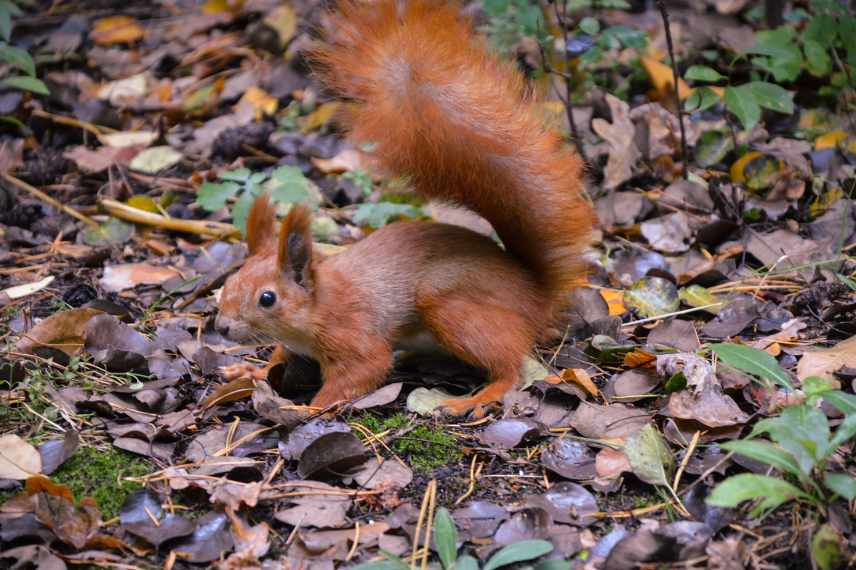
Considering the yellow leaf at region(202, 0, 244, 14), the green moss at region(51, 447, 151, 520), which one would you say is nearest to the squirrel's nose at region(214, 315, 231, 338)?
the green moss at region(51, 447, 151, 520)

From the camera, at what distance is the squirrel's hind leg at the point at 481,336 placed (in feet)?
7.80

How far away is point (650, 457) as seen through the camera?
196cm

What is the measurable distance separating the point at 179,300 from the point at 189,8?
3.27 m

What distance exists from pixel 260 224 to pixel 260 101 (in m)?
2.15

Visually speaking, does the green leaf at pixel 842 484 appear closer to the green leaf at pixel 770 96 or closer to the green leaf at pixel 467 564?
the green leaf at pixel 467 564

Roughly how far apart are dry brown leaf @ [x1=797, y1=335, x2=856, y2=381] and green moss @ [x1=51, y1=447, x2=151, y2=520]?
1.64 metres

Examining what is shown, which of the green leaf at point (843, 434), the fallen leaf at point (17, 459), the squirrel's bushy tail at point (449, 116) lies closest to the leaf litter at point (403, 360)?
the fallen leaf at point (17, 459)

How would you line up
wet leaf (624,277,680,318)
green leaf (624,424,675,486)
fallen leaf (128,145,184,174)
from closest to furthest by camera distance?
green leaf (624,424,675,486)
wet leaf (624,277,680,318)
fallen leaf (128,145,184,174)

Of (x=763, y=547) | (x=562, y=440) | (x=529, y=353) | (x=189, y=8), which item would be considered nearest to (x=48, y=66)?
(x=189, y=8)

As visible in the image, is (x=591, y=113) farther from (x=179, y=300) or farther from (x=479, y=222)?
(x=179, y=300)

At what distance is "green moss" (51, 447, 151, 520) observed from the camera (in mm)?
1930

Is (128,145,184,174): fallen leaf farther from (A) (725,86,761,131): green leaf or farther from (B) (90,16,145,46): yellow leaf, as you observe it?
(A) (725,86,761,131): green leaf

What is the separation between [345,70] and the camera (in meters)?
2.28

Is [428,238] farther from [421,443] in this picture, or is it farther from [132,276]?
[132,276]
